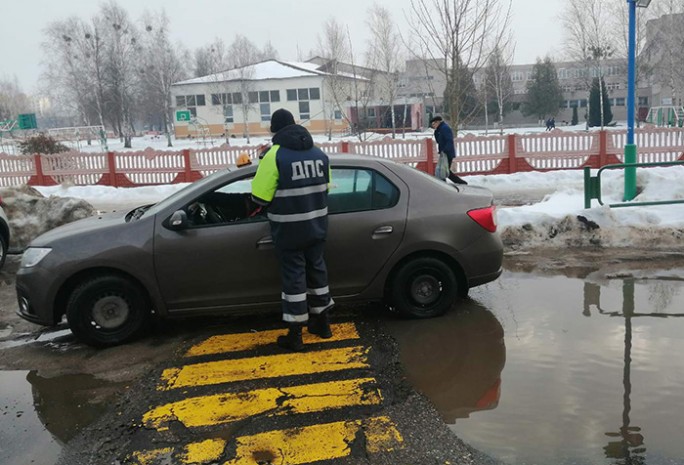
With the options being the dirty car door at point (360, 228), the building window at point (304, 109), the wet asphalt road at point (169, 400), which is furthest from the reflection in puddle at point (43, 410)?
the building window at point (304, 109)

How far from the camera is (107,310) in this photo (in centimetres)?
524

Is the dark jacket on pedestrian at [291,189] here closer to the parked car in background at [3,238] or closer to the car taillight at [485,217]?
the car taillight at [485,217]

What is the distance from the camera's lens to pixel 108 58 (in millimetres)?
56969

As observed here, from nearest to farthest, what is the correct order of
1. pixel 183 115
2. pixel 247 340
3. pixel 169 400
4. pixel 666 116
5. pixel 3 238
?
1. pixel 169 400
2. pixel 247 340
3. pixel 3 238
4. pixel 666 116
5. pixel 183 115

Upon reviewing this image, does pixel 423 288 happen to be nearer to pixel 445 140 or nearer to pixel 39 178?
pixel 445 140

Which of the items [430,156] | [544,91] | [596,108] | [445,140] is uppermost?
[544,91]

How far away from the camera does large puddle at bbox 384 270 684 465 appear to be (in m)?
3.45

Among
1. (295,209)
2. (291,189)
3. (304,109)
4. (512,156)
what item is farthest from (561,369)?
(304,109)

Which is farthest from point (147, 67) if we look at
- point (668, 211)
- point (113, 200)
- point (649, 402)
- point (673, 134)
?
point (649, 402)

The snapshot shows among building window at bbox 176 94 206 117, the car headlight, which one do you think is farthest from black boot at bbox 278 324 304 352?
building window at bbox 176 94 206 117

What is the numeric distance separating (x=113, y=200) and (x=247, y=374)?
45.2 ft

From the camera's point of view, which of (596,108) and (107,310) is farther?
(596,108)

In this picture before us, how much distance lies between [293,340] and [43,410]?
1.87m

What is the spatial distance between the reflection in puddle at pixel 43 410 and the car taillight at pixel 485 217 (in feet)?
11.0
